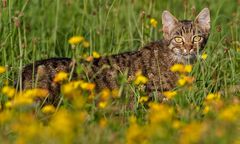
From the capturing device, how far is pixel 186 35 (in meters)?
8.16

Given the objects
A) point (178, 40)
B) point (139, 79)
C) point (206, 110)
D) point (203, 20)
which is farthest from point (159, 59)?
point (206, 110)

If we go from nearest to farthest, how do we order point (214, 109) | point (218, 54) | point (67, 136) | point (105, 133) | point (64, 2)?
point (67, 136), point (105, 133), point (214, 109), point (218, 54), point (64, 2)

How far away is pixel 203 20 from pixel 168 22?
1.27 ft

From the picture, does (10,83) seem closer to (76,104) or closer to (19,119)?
(19,119)

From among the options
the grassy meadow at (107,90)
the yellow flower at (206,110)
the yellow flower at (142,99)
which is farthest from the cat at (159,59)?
the yellow flower at (206,110)

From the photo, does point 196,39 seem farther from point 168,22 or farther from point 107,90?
point 107,90

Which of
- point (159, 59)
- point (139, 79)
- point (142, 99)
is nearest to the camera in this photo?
point (139, 79)

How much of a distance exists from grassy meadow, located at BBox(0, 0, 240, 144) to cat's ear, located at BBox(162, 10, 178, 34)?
155 mm

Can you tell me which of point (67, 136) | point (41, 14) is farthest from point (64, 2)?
point (67, 136)

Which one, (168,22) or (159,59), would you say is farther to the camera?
(168,22)

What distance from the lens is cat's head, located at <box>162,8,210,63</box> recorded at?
26.2ft

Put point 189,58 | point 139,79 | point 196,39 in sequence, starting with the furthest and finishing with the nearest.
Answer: point 196,39
point 189,58
point 139,79

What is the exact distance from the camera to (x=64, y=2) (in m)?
9.70

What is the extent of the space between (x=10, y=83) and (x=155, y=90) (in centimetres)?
144
